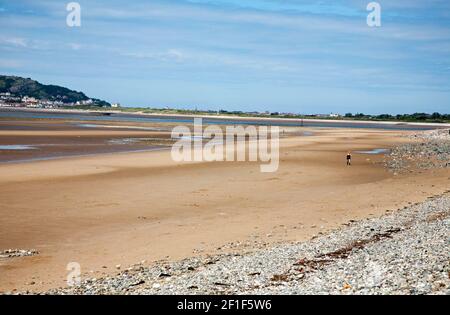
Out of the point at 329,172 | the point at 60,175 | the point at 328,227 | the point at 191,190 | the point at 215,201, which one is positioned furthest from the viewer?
the point at 329,172

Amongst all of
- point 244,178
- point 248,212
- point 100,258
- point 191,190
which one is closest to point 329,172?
point 244,178

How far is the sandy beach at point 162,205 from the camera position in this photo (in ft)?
38.2

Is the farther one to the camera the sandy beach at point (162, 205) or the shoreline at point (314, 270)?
the sandy beach at point (162, 205)

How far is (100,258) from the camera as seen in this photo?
11.2 m

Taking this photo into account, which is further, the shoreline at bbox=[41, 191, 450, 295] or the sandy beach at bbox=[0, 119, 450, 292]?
the sandy beach at bbox=[0, 119, 450, 292]

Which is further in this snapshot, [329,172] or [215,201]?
[329,172]

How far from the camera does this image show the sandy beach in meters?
11.6

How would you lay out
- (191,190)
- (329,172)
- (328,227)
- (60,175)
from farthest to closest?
(329,172) → (60,175) → (191,190) → (328,227)

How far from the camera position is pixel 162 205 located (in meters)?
17.4

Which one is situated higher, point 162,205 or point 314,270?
point 314,270

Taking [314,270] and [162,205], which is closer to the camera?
[314,270]
